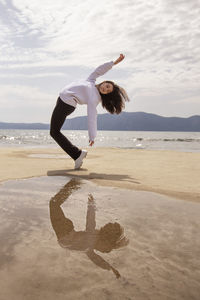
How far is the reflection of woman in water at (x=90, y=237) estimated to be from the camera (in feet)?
4.56

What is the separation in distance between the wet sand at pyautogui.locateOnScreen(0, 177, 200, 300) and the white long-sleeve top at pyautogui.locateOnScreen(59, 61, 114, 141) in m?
2.20

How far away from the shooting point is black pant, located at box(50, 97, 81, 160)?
4.74 m

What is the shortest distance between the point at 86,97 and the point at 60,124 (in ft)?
2.25

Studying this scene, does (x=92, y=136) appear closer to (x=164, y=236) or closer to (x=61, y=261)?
(x=164, y=236)

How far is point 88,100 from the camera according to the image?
4621 mm

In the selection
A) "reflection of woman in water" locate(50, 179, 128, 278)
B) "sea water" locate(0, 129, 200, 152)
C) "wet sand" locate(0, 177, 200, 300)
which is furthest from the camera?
"sea water" locate(0, 129, 200, 152)

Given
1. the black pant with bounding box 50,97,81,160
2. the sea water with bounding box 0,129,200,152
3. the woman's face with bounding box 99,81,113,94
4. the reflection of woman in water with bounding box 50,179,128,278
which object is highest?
the woman's face with bounding box 99,81,113,94

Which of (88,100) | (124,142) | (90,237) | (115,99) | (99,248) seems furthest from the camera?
(124,142)

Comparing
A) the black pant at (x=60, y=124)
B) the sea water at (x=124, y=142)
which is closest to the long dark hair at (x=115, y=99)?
the black pant at (x=60, y=124)

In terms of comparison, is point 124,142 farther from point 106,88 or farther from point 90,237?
point 90,237

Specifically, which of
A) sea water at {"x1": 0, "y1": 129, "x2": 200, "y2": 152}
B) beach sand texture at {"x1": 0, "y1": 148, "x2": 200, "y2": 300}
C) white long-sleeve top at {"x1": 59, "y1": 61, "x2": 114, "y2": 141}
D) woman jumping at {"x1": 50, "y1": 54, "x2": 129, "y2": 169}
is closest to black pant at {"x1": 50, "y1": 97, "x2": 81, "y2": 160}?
woman jumping at {"x1": 50, "y1": 54, "x2": 129, "y2": 169}

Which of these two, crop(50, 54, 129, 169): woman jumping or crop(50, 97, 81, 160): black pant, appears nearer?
crop(50, 54, 129, 169): woman jumping

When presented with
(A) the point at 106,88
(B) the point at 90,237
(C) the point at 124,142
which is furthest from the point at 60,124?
(C) the point at 124,142

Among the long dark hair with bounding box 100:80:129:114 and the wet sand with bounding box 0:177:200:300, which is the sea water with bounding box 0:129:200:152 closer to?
the long dark hair with bounding box 100:80:129:114
